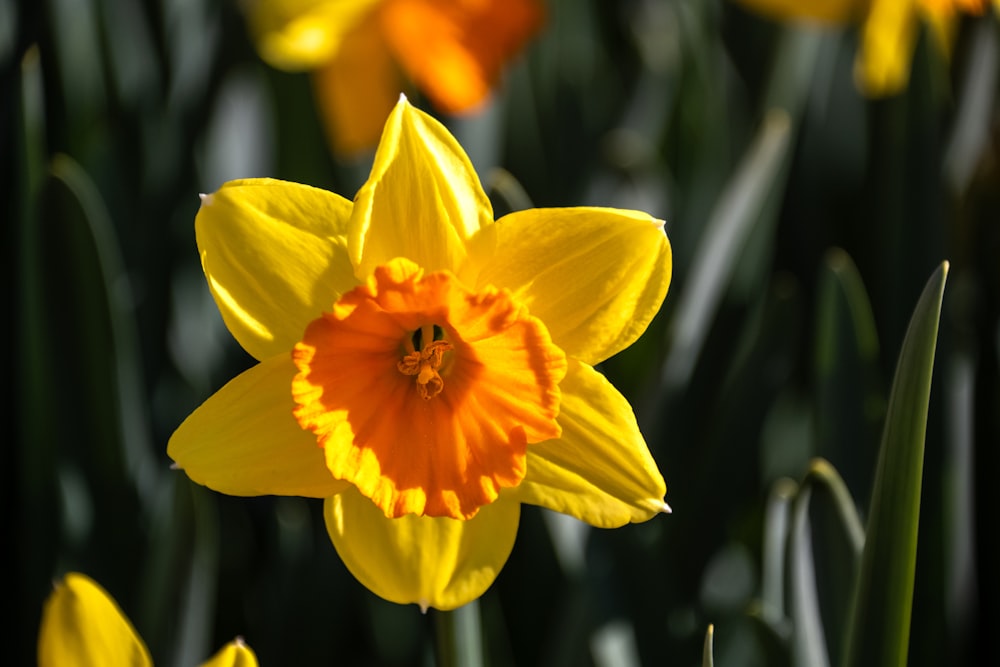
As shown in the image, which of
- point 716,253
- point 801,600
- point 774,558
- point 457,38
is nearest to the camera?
point 801,600

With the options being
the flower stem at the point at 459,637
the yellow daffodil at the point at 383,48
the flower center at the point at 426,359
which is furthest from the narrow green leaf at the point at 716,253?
the yellow daffodil at the point at 383,48

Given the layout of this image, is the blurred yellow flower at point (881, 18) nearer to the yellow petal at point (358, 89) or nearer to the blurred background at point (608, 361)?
the blurred background at point (608, 361)

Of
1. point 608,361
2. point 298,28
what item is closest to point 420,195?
point 608,361

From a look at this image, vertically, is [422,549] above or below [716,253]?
below

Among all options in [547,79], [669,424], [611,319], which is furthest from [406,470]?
[547,79]

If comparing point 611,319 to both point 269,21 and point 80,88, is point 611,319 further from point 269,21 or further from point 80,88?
point 80,88

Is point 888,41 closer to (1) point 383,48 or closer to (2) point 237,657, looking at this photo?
(1) point 383,48
